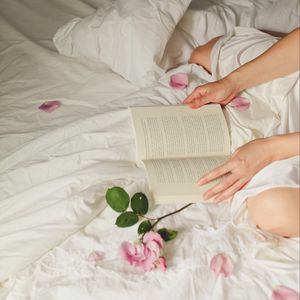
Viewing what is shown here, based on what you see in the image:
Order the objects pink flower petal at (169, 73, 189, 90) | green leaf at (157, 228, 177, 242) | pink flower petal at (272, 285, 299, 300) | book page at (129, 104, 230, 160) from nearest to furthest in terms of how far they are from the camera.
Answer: pink flower petal at (272, 285, 299, 300) < green leaf at (157, 228, 177, 242) < book page at (129, 104, 230, 160) < pink flower petal at (169, 73, 189, 90)

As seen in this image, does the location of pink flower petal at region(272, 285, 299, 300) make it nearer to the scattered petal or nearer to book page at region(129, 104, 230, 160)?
the scattered petal

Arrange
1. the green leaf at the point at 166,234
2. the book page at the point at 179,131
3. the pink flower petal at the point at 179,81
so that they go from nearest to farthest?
the green leaf at the point at 166,234 < the book page at the point at 179,131 < the pink flower petal at the point at 179,81

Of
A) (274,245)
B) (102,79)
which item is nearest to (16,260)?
(274,245)

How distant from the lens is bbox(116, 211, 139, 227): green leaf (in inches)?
39.9

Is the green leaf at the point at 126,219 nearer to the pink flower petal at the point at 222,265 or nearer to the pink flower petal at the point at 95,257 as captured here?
the pink flower petal at the point at 95,257

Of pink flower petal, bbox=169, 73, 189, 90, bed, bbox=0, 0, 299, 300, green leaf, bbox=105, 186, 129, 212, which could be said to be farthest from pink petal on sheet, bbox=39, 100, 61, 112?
green leaf, bbox=105, 186, 129, 212

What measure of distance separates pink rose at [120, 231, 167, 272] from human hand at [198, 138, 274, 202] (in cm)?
16

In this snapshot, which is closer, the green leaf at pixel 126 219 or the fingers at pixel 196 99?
the green leaf at pixel 126 219

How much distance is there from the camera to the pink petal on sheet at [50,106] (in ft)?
4.48

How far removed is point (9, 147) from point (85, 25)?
1.53 feet

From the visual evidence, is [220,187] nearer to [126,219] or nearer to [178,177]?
[178,177]

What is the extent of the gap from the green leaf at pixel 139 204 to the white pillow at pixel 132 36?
1.51 feet

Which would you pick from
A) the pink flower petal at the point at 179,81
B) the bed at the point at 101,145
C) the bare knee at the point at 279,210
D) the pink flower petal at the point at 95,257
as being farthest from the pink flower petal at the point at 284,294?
the pink flower petal at the point at 179,81

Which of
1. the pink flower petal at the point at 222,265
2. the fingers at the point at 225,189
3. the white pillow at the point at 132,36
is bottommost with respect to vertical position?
the pink flower petal at the point at 222,265
